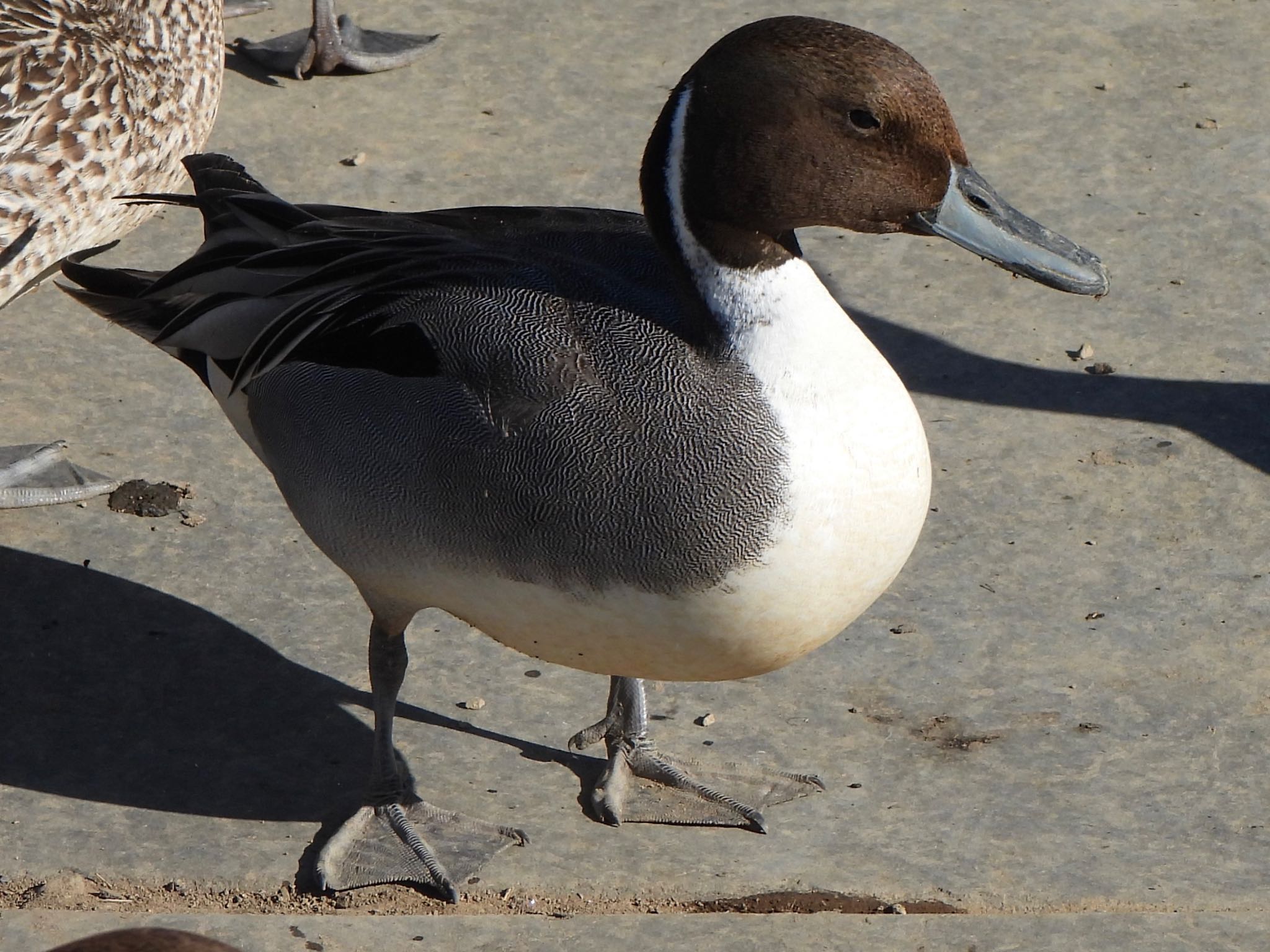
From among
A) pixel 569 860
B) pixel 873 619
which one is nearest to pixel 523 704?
pixel 569 860

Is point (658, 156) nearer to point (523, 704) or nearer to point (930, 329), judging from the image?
point (523, 704)

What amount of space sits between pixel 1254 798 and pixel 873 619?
0.85m

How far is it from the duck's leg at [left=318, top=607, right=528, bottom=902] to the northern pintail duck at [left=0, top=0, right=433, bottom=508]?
1194 mm

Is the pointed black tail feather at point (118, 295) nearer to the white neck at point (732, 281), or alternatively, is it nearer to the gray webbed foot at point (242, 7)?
the white neck at point (732, 281)

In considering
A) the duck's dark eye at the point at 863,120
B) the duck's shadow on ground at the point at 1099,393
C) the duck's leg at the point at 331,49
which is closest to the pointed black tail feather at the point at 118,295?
the duck's dark eye at the point at 863,120

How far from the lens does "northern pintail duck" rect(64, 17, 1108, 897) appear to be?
107 inches

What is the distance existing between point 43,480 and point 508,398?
164 centimetres

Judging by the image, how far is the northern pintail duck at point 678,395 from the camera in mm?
2711

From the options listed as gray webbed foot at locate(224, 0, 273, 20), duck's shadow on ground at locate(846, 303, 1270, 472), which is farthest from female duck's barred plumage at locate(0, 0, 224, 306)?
duck's shadow on ground at locate(846, 303, 1270, 472)

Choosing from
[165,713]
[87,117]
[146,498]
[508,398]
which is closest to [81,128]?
[87,117]

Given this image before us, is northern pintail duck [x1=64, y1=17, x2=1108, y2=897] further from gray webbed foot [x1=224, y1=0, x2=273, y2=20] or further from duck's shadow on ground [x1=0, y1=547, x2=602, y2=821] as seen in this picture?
gray webbed foot [x1=224, y1=0, x2=273, y2=20]

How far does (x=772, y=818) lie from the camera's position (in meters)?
3.29

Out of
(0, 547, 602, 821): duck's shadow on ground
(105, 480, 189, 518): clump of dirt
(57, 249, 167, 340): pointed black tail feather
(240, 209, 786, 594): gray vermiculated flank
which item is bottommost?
(0, 547, 602, 821): duck's shadow on ground

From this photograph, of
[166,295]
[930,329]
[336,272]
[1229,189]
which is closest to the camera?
[336,272]
